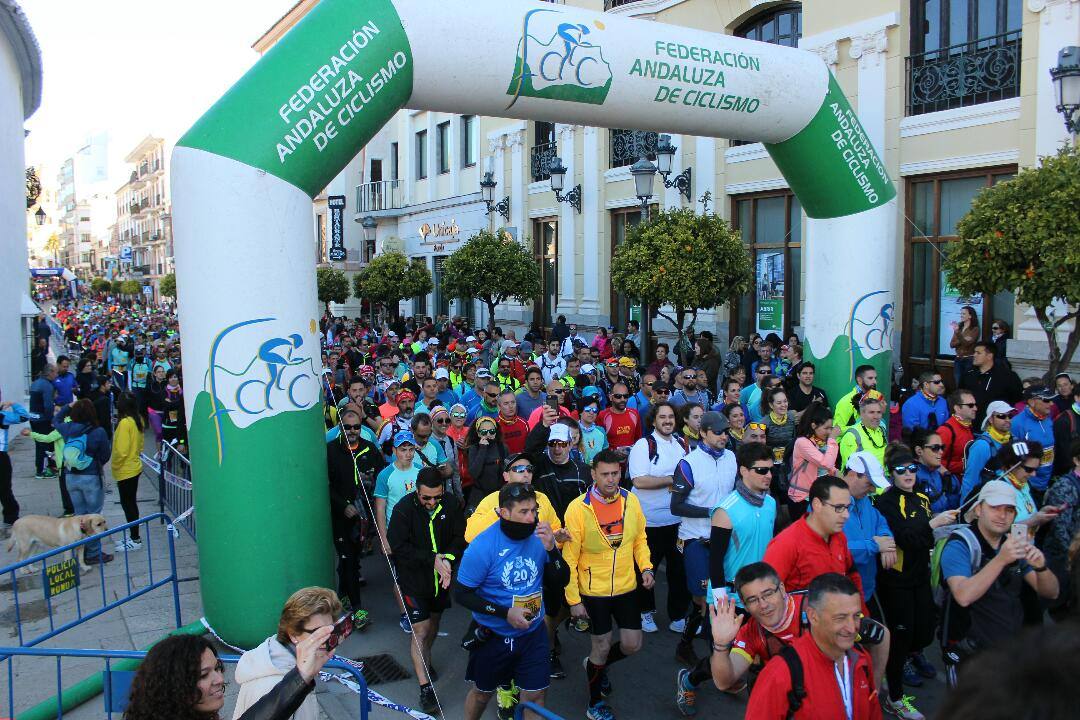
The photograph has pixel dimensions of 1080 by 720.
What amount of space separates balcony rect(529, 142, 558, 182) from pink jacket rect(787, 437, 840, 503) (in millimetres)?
16992

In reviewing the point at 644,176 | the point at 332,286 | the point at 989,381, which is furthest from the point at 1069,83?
the point at 332,286

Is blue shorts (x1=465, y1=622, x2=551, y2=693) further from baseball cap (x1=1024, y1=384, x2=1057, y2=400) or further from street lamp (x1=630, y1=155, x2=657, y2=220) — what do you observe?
street lamp (x1=630, y1=155, x2=657, y2=220)

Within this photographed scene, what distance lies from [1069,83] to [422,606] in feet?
31.3

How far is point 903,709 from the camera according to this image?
5.31 meters

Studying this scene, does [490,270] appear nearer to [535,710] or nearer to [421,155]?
[421,155]

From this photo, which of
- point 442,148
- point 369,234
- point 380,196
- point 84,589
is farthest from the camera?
point 369,234

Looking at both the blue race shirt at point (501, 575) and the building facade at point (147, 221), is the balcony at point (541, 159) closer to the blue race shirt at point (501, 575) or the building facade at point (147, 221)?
the blue race shirt at point (501, 575)

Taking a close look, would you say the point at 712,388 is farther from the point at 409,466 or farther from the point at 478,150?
the point at 478,150

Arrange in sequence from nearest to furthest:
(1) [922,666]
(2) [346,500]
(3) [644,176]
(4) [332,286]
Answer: (1) [922,666] → (2) [346,500] → (3) [644,176] → (4) [332,286]

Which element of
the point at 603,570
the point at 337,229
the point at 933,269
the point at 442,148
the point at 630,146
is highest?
the point at 442,148

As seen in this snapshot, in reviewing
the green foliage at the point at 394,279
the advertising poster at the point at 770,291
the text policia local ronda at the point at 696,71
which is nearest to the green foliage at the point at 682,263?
the advertising poster at the point at 770,291

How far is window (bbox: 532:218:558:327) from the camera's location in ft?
77.3

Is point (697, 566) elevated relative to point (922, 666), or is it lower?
elevated

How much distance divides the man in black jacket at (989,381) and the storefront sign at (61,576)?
28.4 feet
